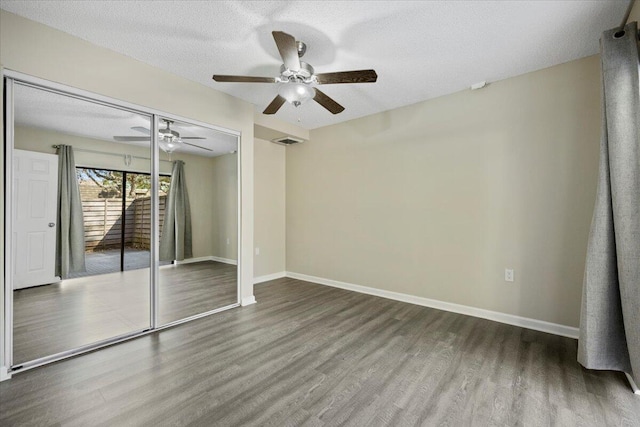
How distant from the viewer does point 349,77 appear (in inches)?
83.8

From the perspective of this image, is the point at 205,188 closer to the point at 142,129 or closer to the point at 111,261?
the point at 142,129

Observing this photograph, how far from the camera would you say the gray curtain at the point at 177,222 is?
2900mm

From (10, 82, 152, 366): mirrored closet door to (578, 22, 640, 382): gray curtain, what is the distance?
3.71 m

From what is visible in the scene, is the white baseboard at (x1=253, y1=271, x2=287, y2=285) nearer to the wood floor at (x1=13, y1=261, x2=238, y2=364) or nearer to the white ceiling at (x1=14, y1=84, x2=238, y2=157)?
the wood floor at (x1=13, y1=261, x2=238, y2=364)

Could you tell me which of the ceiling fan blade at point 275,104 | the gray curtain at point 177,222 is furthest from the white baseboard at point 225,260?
the ceiling fan blade at point 275,104

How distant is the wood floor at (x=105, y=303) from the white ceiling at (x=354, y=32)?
205cm

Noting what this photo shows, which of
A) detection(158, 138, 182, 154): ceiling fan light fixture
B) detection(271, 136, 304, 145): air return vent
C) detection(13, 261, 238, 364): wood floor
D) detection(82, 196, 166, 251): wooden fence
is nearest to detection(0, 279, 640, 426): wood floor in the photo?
detection(13, 261, 238, 364): wood floor

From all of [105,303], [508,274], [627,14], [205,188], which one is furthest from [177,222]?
[627,14]

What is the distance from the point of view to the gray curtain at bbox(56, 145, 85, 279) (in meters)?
2.29

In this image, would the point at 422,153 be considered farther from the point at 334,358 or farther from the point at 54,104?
the point at 54,104

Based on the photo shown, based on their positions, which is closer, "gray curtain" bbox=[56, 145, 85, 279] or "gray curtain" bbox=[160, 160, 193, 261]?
"gray curtain" bbox=[56, 145, 85, 279]

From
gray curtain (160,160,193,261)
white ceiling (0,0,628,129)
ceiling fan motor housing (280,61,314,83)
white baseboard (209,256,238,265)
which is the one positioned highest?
white ceiling (0,0,628,129)

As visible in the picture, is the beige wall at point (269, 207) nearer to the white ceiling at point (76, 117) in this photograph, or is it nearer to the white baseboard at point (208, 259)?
the white baseboard at point (208, 259)

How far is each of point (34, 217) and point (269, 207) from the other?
2.94 metres
